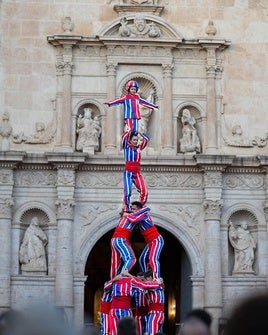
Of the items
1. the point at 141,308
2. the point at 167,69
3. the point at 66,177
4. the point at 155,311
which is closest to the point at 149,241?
the point at 141,308

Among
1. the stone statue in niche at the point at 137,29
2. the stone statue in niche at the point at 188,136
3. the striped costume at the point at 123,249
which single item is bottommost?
the striped costume at the point at 123,249

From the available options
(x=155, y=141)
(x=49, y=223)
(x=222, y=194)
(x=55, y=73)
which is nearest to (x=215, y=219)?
(x=222, y=194)

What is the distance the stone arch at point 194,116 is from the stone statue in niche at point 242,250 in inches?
98.0

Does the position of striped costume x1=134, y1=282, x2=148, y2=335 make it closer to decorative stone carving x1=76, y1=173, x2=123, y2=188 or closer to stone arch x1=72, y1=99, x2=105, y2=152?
decorative stone carving x1=76, y1=173, x2=123, y2=188

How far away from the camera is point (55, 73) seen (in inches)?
815

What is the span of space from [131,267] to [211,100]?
770 cm

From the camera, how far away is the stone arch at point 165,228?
1998 cm

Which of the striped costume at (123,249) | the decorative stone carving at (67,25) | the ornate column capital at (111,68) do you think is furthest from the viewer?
the decorative stone carving at (67,25)

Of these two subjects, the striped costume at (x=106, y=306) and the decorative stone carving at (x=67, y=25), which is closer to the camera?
the striped costume at (x=106, y=306)

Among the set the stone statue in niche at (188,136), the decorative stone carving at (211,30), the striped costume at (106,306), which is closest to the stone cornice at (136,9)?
the decorative stone carving at (211,30)

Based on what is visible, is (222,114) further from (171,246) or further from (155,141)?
(171,246)

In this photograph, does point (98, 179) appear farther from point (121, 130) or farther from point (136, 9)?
point (136, 9)

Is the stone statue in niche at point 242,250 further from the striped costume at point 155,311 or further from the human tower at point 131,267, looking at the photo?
the striped costume at point 155,311

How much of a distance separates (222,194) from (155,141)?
219 centimetres
